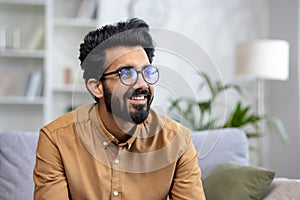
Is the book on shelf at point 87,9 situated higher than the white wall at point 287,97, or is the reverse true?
the book on shelf at point 87,9

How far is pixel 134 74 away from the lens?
149 cm

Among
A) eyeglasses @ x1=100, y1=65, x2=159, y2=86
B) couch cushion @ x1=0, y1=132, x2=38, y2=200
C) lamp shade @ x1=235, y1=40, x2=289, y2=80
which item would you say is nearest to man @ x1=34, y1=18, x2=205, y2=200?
eyeglasses @ x1=100, y1=65, x2=159, y2=86

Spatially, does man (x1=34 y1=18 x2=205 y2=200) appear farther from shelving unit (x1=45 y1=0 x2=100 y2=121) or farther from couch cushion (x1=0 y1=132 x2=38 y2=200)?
shelving unit (x1=45 y1=0 x2=100 y2=121)

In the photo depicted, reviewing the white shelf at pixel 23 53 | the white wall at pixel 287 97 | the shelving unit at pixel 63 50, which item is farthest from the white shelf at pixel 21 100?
the white wall at pixel 287 97

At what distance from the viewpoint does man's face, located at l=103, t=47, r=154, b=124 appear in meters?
1.48

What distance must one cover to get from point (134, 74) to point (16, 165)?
88cm

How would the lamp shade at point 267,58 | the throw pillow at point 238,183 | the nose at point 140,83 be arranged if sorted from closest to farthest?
the nose at point 140,83
the throw pillow at point 238,183
the lamp shade at point 267,58

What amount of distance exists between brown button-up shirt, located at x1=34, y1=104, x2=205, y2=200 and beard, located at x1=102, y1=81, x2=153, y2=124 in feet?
0.39

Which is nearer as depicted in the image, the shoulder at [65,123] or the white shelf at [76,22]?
the shoulder at [65,123]

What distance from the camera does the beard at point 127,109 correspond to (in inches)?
58.8

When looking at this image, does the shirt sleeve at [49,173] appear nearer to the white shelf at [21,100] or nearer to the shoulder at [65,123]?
the shoulder at [65,123]

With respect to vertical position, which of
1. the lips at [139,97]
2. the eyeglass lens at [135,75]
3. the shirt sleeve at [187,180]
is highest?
the eyeglass lens at [135,75]

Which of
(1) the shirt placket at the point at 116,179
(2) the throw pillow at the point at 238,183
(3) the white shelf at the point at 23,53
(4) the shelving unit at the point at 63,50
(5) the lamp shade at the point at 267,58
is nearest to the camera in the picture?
(1) the shirt placket at the point at 116,179

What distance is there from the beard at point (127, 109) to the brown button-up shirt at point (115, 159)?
0.12 metres
